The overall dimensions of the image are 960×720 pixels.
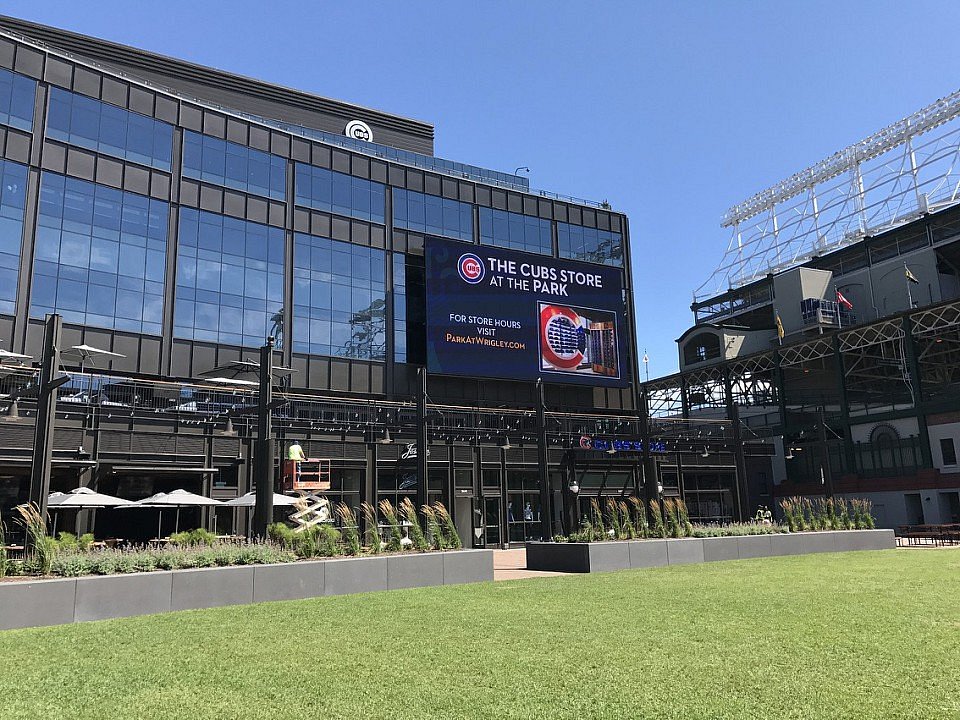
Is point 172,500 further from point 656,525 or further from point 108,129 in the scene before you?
point 108,129

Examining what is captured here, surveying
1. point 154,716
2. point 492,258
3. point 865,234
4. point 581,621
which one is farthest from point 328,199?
point 865,234

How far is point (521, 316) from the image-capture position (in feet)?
157

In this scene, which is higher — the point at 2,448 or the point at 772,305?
the point at 772,305

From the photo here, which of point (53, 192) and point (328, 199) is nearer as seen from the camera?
point (53, 192)

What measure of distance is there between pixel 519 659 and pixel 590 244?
47797 millimetres

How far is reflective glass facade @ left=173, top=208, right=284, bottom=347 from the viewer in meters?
38.7

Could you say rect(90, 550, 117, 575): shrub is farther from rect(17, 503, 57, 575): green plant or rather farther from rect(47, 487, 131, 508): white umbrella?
rect(47, 487, 131, 508): white umbrella

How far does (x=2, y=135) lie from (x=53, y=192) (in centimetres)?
311

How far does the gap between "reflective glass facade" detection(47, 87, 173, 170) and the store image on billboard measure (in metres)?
24.4

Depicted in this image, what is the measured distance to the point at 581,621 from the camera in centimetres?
1049

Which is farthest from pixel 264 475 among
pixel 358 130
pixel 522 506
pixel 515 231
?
pixel 358 130

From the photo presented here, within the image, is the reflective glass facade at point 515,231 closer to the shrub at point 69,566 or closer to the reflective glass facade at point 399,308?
the reflective glass facade at point 399,308

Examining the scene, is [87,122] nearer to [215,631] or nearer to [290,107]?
[290,107]

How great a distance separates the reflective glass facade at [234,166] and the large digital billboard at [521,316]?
31.3 feet
